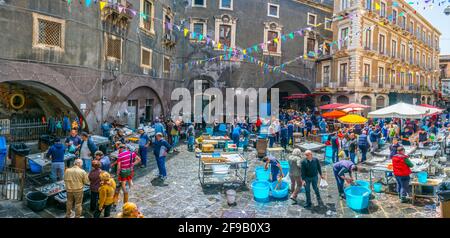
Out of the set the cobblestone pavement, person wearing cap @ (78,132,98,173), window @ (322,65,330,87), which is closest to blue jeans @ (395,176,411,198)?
the cobblestone pavement

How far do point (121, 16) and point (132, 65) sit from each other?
314 centimetres

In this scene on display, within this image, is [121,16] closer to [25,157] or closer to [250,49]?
[25,157]

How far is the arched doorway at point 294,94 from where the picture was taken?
1228 inches

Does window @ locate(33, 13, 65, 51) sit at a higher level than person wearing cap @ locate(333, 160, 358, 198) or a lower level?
higher

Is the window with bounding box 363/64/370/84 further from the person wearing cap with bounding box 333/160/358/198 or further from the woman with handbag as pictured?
the woman with handbag

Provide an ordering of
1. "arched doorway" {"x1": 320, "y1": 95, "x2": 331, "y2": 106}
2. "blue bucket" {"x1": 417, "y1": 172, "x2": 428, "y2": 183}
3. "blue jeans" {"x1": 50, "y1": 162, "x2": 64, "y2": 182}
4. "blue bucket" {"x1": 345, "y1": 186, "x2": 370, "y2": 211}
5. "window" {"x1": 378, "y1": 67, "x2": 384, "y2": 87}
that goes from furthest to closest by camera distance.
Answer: "arched doorway" {"x1": 320, "y1": 95, "x2": 331, "y2": 106} → "window" {"x1": 378, "y1": 67, "x2": 384, "y2": 87} → "blue jeans" {"x1": 50, "y1": 162, "x2": 64, "y2": 182} → "blue bucket" {"x1": 417, "y1": 172, "x2": 428, "y2": 183} → "blue bucket" {"x1": 345, "y1": 186, "x2": 370, "y2": 211}

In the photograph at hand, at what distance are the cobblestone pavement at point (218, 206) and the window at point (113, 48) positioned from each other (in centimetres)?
943

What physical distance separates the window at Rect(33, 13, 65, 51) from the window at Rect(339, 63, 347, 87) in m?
24.9

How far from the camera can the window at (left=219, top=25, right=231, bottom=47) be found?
26.4 meters

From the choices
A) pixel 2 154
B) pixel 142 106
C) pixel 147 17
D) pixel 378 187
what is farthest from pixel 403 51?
pixel 2 154

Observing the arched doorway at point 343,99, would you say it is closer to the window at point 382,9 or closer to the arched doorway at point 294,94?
the arched doorway at point 294,94

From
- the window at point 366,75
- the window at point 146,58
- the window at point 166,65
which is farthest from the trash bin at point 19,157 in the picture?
the window at point 366,75

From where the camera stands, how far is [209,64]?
2597 centimetres
